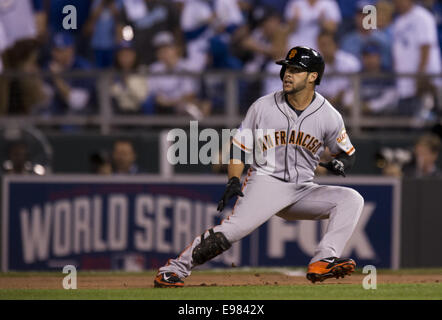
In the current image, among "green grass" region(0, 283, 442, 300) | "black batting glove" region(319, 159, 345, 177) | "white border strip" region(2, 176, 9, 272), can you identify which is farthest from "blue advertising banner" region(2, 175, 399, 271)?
"black batting glove" region(319, 159, 345, 177)

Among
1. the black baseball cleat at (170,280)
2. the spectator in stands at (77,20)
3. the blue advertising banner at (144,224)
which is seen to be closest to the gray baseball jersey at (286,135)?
the black baseball cleat at (170,280)

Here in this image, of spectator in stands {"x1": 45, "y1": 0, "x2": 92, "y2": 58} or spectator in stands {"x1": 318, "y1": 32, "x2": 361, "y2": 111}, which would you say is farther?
spectator in stands {"x1": 45, "y1": 0, "x2": 92, "y2": 58}

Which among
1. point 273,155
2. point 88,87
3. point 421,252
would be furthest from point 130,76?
point 273,155

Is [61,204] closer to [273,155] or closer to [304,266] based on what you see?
[304,266]

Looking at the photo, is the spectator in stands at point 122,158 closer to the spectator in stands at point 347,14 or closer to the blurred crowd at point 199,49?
the blurred crowd at point 199,49

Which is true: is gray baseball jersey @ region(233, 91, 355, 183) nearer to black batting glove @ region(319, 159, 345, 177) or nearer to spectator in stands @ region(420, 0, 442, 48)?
black batting glove @ region(319, 159, 345, 177)

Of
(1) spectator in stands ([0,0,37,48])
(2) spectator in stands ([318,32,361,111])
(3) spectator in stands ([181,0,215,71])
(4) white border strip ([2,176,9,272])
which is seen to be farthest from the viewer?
(3) spectator in stands ([181,0,215,71])
